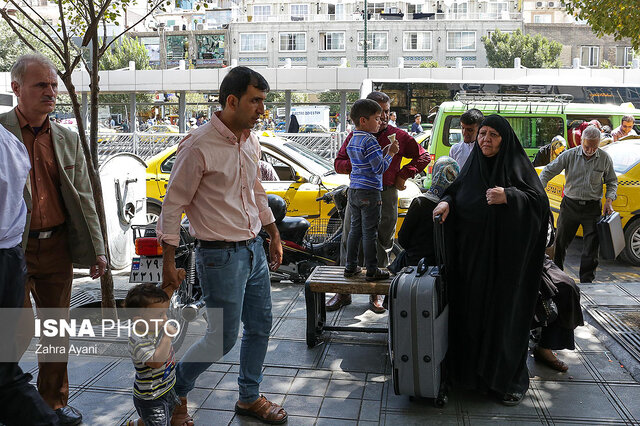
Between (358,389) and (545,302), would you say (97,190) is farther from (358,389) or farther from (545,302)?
(545,302)

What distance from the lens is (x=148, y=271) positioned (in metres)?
5.41

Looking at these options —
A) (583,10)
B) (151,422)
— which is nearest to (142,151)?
(583,10)

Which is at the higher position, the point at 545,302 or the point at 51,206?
the point at 51,206

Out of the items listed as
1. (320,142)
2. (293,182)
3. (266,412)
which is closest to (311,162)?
(293,182)

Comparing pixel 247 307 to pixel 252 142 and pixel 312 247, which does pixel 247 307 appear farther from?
pixel 312 247

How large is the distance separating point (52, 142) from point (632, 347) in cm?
449

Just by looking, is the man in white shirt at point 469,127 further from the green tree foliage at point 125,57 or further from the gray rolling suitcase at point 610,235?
the green tree foliage at point 125,57

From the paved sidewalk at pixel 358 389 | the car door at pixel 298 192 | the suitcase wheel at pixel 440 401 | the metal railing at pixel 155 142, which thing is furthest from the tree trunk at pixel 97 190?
the metal railing at pixel 155 142

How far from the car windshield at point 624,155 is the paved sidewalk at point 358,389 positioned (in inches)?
173

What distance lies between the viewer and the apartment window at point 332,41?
3086 inches

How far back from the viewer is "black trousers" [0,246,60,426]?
10.2 ft

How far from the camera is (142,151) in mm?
16359

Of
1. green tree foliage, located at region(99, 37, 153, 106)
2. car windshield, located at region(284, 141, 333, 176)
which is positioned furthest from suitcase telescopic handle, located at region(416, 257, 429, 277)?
green tree foliage, located at region(99, 37, 153, 106)

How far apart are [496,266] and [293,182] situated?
5282 millimetres
